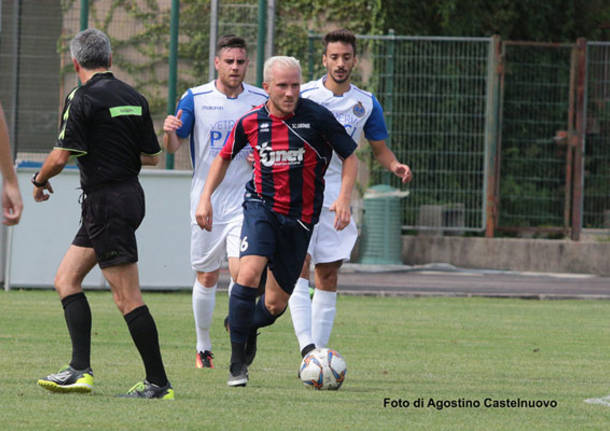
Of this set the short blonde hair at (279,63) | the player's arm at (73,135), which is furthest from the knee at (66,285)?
the short blonde hair at (279,63)

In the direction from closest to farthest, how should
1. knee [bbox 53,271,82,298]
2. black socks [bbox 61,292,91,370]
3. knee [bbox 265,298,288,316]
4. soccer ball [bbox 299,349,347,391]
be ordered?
black socks [bbox 61,292,91,370] < knee [bbox 53,271,82,298] < soccer ball [bbox 299,349,347,391] < knee [bbox 265,298,288,316]

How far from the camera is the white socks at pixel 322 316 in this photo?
28.8ft

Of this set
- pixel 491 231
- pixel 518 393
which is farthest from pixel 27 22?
pixel 518 393

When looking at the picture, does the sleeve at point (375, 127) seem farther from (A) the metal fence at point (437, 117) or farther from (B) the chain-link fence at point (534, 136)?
(B) the chain-link fence at point (534, 136)

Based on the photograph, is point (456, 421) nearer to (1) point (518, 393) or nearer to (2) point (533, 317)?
(1) point (518, 393)

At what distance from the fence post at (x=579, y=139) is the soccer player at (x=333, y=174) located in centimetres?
1098

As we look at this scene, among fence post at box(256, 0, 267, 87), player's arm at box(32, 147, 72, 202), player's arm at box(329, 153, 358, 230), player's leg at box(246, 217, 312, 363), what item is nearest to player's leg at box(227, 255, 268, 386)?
player's leg at box(246, 217, 312, 363)

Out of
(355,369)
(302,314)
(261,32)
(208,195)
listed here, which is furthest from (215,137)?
(261,32)

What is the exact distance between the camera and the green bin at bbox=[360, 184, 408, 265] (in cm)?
1947

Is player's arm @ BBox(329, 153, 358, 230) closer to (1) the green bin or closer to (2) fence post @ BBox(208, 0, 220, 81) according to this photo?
(2) fence post @ BBox(208, 0, 220, 81)

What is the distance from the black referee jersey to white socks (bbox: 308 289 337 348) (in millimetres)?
2236

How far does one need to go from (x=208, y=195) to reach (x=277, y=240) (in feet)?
1.65

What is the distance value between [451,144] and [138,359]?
1125cm

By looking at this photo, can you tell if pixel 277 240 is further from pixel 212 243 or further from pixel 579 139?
pixel 579 139
